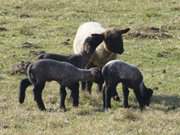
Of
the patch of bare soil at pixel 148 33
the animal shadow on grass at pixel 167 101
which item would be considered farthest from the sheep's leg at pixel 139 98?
the patch of bare soil at pixel 148 33

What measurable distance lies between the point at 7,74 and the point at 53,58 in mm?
2973

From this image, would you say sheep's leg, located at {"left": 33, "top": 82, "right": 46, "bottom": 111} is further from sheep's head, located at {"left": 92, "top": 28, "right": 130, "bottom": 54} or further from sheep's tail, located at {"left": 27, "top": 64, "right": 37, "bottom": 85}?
sheep's head, located at {"left": 92, "top": 28, "right": 130, "bottom": 54}

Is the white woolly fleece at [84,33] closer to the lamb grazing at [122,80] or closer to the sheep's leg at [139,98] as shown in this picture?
Answer: the lamb grazing at [122,80]

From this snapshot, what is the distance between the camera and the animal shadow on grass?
13194mm

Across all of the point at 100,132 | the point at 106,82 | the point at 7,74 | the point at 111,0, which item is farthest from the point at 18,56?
the point at 111,0

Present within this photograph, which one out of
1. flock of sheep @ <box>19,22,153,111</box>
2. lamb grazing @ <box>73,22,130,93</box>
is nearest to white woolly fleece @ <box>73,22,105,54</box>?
lamb grazing @ <box>73,22,130,93</box>

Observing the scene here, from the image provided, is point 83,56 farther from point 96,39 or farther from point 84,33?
point 84,33

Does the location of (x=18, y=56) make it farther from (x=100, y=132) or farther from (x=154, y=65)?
(x=100, y=132)

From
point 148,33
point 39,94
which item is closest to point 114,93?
point 39,94

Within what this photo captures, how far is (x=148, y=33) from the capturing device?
21.9 metres

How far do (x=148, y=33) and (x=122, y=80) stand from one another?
9.10 metres

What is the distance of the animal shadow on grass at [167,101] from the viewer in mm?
13194

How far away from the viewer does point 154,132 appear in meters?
10.4

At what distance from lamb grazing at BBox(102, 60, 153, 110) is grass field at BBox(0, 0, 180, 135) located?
218 mm
